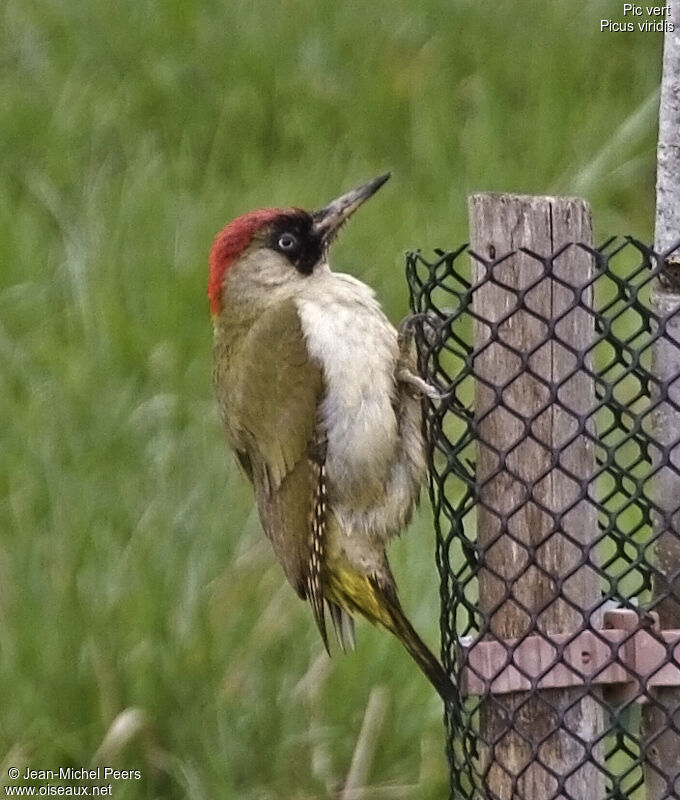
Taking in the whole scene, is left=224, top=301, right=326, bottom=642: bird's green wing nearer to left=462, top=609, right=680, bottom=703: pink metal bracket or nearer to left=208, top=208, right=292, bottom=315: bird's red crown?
left=208, top=208, right=292, bottom=315: bird's red crown

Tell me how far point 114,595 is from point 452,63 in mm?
4127

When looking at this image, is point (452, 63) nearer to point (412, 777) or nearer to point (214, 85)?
point (214, 85)

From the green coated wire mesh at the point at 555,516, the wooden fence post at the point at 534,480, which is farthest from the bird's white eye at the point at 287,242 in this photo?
the wooden fence post at the point at 534,480

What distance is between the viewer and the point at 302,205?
738cm

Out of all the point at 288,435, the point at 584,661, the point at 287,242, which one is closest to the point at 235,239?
the point at 287,242

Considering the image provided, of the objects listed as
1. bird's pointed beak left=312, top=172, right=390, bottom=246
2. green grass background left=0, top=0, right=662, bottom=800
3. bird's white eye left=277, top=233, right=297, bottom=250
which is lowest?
green grass background left=0, top=0, right=662, bottom=800

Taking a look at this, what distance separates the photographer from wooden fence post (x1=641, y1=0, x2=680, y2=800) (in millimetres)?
3480

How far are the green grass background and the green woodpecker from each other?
19.0 inches

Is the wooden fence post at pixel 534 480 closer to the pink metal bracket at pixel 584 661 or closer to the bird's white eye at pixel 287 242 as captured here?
the pink metal bracket at pixel 584 661

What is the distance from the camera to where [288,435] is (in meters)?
4.70

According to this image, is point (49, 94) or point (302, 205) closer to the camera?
point (302, 205)

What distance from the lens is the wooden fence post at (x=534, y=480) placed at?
348cm

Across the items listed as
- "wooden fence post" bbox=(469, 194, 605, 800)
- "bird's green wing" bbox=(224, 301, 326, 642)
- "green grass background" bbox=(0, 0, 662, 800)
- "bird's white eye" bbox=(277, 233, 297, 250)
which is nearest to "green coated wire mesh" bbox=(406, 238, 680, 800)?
"wooden fence post" bbox=(469, 194, 605, 800)

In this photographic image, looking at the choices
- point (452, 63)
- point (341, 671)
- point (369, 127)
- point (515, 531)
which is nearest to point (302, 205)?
point (369, 127)
